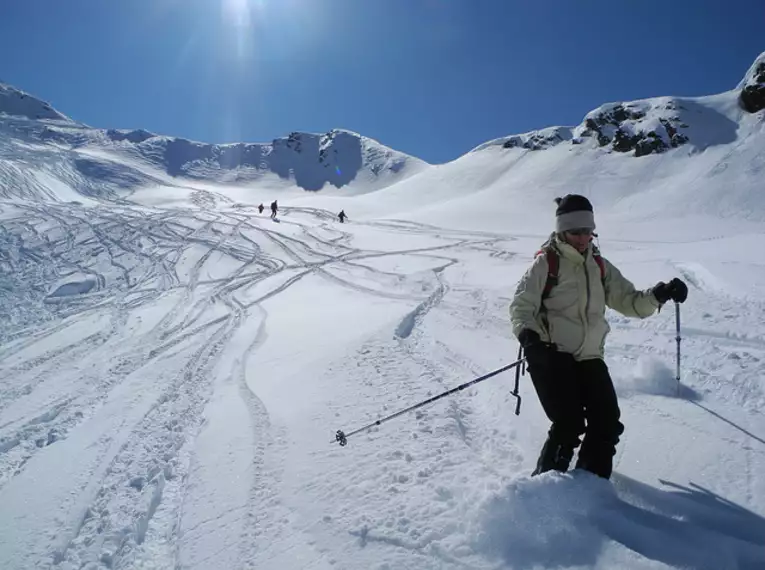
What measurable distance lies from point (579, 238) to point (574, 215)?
0.18m

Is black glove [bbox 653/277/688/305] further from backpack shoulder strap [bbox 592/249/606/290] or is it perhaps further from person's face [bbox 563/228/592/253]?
person's face [bbox 563/228/592/253]

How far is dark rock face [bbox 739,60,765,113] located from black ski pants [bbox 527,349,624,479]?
161 ft

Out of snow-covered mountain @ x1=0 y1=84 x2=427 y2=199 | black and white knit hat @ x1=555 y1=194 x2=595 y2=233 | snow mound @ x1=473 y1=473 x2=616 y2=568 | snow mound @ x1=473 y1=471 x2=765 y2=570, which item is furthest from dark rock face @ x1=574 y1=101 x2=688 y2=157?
snow-covered mountain @ x1=0 y1=84 x2=427 y2=199

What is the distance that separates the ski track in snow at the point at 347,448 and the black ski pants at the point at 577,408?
0.65ft

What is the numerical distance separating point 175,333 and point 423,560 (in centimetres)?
735

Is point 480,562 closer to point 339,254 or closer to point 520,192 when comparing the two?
point 339,254

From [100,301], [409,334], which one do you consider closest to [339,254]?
[100,301]

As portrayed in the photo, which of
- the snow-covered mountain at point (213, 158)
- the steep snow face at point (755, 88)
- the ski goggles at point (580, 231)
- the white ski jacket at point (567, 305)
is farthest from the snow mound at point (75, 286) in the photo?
the snow-covered mountain at point (213, 158)

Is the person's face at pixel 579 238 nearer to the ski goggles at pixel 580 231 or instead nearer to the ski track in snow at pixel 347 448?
the ski goggles at pixel 580 231

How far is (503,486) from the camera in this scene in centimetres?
328

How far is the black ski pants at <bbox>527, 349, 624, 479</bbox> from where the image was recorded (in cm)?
318

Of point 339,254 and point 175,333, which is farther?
point 339,254

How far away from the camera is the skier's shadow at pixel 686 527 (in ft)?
8.72

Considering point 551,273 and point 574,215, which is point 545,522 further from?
point 574,215
